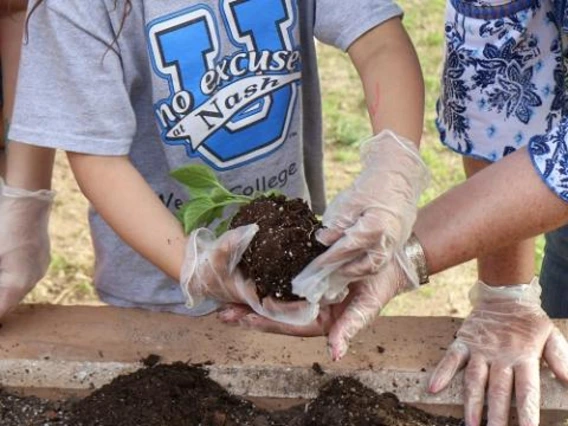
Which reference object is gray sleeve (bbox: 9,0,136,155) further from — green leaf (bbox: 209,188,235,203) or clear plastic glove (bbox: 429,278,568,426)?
clear plastic glove (bbox: 429,278,568,426)

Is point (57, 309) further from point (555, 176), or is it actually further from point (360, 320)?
point (555, 176)

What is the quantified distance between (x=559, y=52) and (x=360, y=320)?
580 mm

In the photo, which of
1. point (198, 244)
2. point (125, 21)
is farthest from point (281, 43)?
point (198, 244)

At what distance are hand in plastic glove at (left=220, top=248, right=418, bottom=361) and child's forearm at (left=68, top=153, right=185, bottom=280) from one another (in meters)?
0.13

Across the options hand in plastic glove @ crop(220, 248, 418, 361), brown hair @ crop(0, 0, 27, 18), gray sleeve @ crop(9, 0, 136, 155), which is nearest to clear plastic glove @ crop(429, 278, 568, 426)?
hand in plastic glove @ crop(220, 248, 418, 361)

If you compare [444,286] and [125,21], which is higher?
[125,21]

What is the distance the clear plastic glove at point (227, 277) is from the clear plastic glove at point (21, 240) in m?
0.43

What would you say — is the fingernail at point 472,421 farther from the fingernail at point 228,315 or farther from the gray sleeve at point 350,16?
the gray sleeve at point 350,16

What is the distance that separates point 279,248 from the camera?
1.40 meters

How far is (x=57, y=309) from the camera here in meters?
1.79

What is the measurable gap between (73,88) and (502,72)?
70 centimetres

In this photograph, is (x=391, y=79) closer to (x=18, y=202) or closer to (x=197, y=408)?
(x=197, y=408)

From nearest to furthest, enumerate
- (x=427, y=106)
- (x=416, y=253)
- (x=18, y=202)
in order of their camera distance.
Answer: (x=416, y=253) → (x=18, y=202) → (x=427, y=106)

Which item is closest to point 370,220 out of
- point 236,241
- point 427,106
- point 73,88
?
point 236,241
